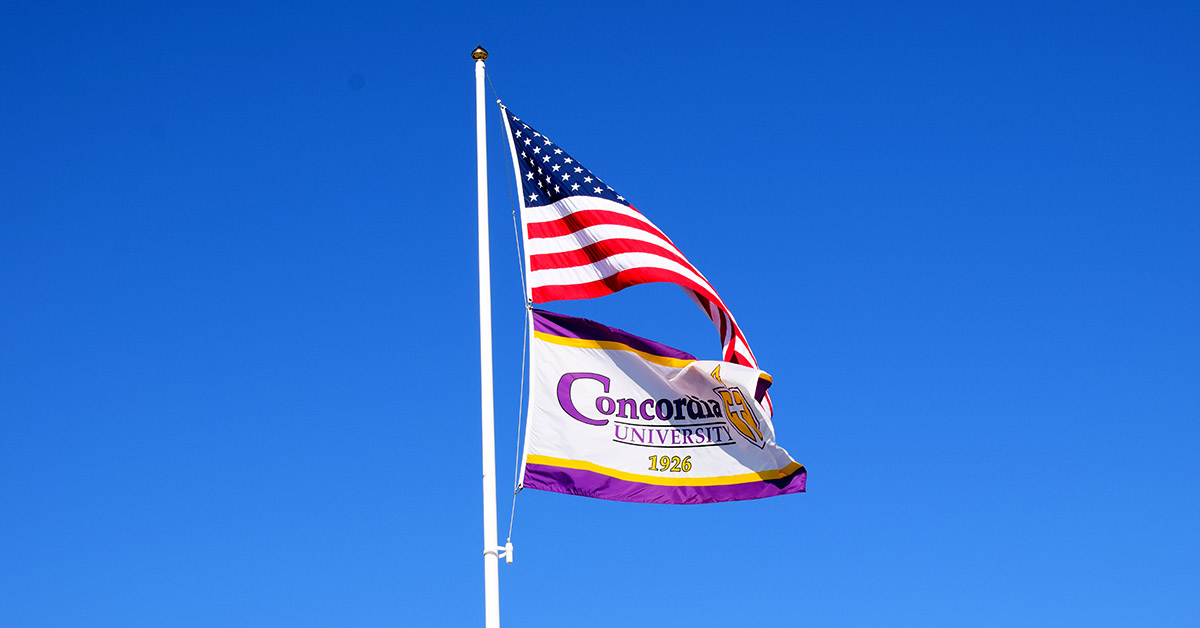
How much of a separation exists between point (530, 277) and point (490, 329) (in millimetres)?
1155

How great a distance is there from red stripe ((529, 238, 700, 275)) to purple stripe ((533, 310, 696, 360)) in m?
0.77

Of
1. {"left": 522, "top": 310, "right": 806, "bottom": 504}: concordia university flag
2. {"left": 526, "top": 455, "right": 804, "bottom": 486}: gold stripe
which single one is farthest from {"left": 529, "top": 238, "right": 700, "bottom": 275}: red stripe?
{"left": 526, "top": 455, "right": 804, "bottom": 486}: gold stripe

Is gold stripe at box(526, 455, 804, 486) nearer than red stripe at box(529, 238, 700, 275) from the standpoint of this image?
Yes

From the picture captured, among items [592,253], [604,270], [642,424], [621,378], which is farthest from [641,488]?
[592,253]

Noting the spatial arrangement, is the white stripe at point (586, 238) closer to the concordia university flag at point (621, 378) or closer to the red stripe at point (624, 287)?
the concordia university flag at point (621, 378)

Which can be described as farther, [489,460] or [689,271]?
[689,271]

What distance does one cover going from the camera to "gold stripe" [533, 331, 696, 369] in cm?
1842

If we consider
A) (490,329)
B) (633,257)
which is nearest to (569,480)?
(490,329)

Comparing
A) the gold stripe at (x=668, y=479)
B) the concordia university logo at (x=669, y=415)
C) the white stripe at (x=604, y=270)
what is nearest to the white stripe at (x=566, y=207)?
the white stripe at (x=604, y=270)

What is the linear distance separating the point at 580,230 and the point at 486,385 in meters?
3.26

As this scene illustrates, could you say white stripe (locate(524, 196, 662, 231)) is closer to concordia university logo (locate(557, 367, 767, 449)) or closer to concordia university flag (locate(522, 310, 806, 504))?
concordia university flag (locate(522, 310, 806, 504))

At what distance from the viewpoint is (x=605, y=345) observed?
19016 mm

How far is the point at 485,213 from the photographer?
1812 centimetres

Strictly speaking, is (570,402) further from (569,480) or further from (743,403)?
(743,403)
